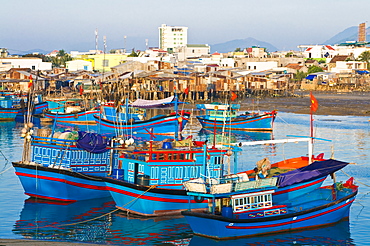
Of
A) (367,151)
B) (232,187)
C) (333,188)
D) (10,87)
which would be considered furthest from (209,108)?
(10,87)

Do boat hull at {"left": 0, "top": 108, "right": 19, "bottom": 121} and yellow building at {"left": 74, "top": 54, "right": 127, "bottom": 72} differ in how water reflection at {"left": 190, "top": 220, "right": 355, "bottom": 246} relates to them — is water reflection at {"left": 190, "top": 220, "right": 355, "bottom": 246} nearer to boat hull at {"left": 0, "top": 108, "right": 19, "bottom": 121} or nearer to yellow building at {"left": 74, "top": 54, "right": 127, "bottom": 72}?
boat hull at {"left": 0, "top": 108, "right": 19, "bottom": 121}

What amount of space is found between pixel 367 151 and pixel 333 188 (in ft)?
54.3

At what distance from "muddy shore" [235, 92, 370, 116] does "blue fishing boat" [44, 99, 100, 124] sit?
645 inches

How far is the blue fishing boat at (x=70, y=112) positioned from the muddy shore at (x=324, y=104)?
53.7 feet

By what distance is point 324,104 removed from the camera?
7369 centimetres

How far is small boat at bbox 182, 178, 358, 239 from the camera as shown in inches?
795

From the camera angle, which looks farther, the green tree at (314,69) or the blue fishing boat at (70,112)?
the green tree at (314,69)

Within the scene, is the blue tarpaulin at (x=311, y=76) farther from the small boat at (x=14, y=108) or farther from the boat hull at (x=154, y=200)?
the boat hull at (x=154, y=200)

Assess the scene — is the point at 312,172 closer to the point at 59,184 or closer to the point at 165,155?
the point at 165,155

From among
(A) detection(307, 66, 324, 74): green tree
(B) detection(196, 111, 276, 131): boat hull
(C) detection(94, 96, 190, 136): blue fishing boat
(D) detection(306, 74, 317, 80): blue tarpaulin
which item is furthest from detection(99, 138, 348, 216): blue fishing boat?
(A) detection(307, 66, 324, 74): green tree

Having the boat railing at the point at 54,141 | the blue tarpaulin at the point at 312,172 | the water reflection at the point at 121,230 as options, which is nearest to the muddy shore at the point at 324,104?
the boat railing at the point at 54,141

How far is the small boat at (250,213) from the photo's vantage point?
20.2 meters

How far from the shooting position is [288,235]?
21391mm

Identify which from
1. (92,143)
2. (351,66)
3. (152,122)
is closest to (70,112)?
(152,122)
